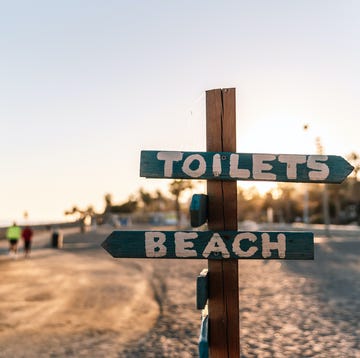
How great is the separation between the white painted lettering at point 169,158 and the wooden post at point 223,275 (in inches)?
10.9

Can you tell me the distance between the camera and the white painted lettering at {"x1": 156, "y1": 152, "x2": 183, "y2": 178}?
3.27 metres

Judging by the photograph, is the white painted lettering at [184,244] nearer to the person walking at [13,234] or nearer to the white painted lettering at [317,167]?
the white painted lettering at [317,167]

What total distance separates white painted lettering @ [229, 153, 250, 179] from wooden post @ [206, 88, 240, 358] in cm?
12

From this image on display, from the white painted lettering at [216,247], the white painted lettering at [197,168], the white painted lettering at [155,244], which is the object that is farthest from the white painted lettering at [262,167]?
the white painted lettering at [155,244]

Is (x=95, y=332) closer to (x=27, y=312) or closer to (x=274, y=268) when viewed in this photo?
(x=27, y=312)

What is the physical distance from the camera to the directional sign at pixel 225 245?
3201 millimetres

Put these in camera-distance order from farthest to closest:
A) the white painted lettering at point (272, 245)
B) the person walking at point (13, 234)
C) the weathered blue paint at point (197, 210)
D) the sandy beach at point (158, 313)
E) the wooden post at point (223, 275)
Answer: the person walking at point (13, 234)
the sandy beach at point (158, 313)
the wooden post at point (223, 275)
the white painted lettering at point (272, 245)
the weathered blue paint at point (197, 210)

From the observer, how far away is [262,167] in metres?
3.26

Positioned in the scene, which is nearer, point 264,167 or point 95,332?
point 264,167

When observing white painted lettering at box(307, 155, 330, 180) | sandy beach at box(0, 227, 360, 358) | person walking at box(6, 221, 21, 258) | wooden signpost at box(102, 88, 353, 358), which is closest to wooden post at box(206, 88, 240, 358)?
wooden signpost at box(102, 88, 353, 358)

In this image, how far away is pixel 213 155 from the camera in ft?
10.7

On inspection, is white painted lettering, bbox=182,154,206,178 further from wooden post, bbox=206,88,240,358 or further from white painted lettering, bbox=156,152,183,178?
A: wooden post, bbox=206,88,240,358

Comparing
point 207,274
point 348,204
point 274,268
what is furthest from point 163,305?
point 348,204

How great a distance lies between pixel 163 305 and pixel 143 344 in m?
2.91
